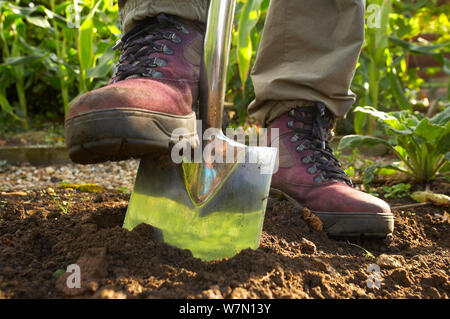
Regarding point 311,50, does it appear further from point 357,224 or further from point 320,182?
point 357,224

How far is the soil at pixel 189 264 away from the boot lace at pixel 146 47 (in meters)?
0.36

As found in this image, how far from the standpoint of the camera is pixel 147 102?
0.86 metres

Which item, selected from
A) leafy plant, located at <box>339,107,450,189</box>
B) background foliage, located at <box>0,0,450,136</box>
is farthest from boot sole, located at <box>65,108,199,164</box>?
background foliage, located at <box>0,0,450,136</box>

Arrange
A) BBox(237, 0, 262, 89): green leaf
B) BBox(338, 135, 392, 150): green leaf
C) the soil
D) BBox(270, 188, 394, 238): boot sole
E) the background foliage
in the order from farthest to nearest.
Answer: the background foliage → BBox(338, 135, 392, 150): green leaf → BBox(237, 0, 262, 89): green leaf → BBox(270, 188, 394, 238): boot sole → the soil

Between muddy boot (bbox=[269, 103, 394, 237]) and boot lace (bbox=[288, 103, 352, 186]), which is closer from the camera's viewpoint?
muddy boot (bbox=[269, 103, 394, 237])

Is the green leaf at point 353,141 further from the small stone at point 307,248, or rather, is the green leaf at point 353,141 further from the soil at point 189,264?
the small stone at point 307,248

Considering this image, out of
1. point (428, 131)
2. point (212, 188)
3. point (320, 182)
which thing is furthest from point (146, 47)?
point (428, 131)

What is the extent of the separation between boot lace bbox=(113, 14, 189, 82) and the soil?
0.36 meters

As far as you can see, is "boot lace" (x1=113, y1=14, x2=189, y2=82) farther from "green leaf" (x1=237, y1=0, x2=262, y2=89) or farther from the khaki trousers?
the khaki trousers

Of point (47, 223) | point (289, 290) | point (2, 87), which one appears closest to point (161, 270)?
point (289, 290)

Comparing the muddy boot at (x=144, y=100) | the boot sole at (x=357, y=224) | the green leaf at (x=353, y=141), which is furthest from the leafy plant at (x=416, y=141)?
the muddy boot at (x=144, y=100)

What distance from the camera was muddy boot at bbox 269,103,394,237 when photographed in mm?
1160

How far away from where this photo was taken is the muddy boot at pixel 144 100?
0.81 metres

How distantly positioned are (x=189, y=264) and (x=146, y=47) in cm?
52
